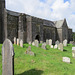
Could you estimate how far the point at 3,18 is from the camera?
19.9m

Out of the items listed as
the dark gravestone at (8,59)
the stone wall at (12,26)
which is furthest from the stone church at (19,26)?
the dark gravestone at (8,59)

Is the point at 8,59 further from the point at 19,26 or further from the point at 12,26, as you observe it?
the point at 19,26

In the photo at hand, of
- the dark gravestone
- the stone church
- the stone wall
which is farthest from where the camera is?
the stone wall

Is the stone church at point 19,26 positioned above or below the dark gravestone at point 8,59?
above

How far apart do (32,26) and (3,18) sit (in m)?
6.49

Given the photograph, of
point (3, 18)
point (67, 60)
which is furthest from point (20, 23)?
point (67, 60)

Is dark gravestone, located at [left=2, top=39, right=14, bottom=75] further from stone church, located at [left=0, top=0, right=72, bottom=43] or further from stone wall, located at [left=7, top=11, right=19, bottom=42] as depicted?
stone wall, located at [left=7, top=11, right=19, bottom=42]

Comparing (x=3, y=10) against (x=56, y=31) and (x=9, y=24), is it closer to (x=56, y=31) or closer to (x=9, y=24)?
(x=9, y=24)

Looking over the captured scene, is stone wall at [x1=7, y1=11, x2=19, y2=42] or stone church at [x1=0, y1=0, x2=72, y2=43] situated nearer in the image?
stone church at [x1=0, y1=0, x2=72, y2=43]

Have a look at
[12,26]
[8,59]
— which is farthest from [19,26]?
[8,59]

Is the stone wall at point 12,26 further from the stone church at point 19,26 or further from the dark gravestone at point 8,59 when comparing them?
the dark gravestone at point 8,59

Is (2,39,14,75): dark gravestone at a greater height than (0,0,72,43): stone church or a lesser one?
lesser

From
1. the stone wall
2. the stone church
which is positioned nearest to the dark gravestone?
the stone church

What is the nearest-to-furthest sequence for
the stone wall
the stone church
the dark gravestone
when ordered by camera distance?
1. the dark gravestone
2. the stone church
3. the stone wall
